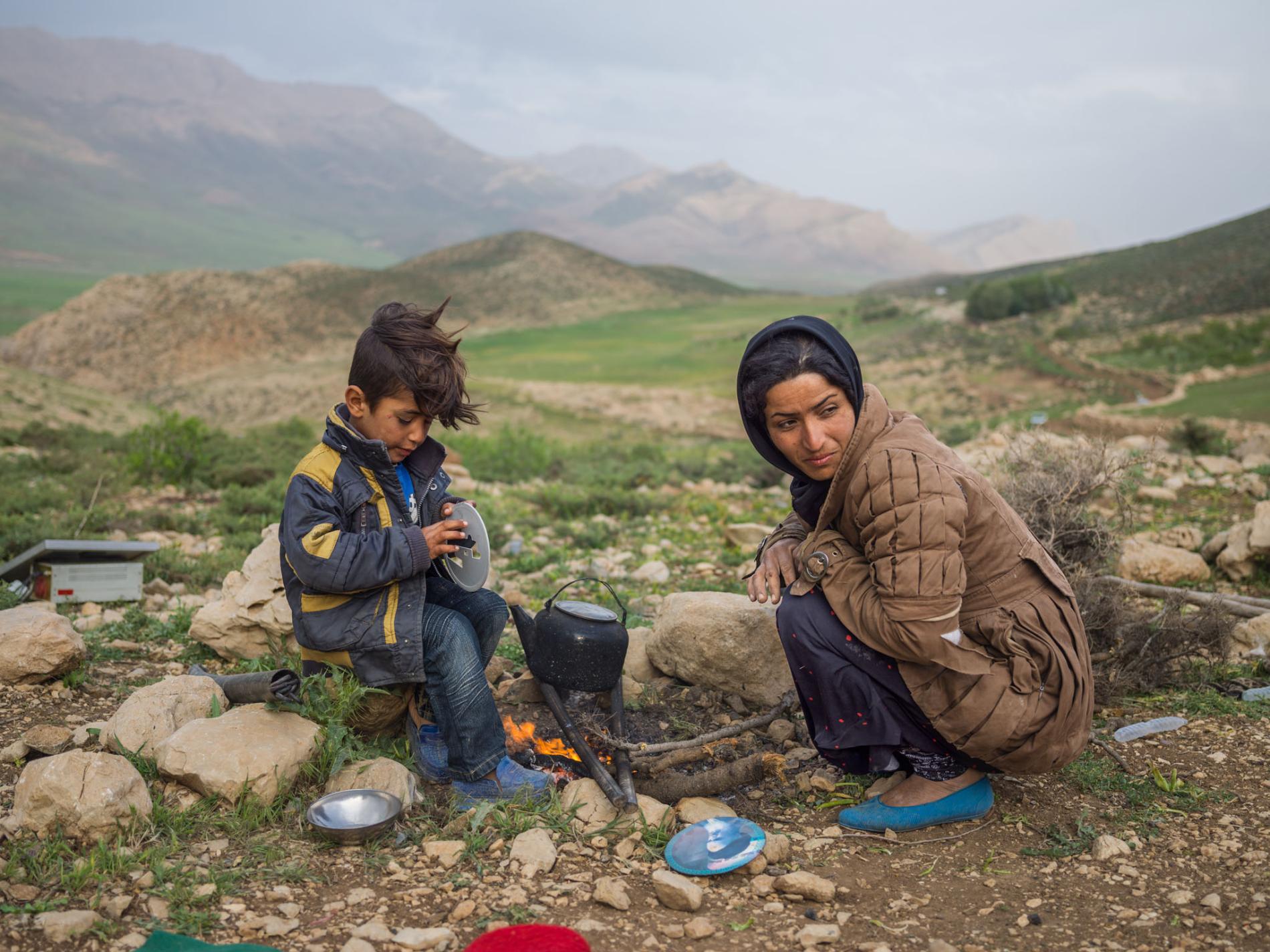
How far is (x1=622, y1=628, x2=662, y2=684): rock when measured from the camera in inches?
159

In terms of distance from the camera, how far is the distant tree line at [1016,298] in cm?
3062

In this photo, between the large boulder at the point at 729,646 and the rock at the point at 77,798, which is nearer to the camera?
the rock at the point at 77,798

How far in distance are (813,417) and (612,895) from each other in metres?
1.44

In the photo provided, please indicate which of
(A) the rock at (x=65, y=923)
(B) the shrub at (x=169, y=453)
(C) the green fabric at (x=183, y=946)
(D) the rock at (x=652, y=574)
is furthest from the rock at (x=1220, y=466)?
(B) the shrub at (x=169, y=453)

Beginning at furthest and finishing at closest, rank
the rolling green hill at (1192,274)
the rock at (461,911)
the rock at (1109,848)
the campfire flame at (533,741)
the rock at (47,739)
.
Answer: the rolling green hill at (1192,274)
the campfire flame at (533,741)
the rock at (47,739)
the rock at (1109,848)
the rock at (461,911)

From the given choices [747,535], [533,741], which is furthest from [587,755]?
[747,535]

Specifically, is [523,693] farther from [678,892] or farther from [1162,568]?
[1162,568]

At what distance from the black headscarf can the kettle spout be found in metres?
1.01

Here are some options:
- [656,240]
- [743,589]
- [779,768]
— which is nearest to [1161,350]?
[743,589]

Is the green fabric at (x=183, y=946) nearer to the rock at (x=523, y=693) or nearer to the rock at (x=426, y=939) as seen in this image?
the rock at (x=426, y=939)

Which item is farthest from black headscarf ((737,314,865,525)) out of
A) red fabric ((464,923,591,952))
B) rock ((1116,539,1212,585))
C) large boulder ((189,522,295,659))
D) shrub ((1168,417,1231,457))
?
shrub ((1168,417,1231,457))

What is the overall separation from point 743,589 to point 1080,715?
8.97ft

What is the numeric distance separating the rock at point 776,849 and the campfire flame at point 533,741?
2.81 feet

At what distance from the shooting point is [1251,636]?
409cm
